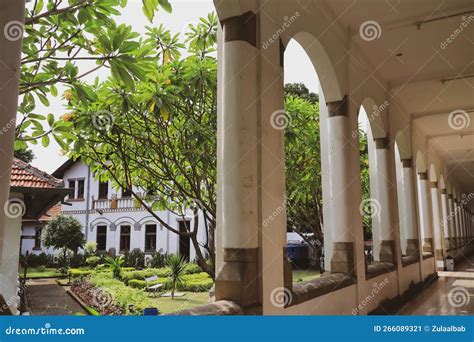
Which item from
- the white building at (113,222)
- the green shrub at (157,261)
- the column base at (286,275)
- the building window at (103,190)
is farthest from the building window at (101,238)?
the column base at (286,275)

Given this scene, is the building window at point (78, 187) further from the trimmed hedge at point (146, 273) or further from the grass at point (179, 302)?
the grass at point (179, 302)

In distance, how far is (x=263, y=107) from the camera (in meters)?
3.49

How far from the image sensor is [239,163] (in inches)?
128

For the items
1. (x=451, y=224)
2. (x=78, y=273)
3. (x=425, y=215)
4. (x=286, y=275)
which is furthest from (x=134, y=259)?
(x=286, y=275)

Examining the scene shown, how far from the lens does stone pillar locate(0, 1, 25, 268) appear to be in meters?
1.64

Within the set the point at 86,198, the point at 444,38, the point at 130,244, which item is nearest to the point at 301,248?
the point at 130,244

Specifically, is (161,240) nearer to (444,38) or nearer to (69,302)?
(69,302)

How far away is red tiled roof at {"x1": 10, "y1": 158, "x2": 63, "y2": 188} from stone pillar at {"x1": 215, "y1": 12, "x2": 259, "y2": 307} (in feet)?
12.3

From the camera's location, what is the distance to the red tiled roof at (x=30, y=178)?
5.98 m

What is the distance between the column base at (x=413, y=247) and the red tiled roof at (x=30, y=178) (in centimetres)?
715

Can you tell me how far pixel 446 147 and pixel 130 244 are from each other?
50.9ft

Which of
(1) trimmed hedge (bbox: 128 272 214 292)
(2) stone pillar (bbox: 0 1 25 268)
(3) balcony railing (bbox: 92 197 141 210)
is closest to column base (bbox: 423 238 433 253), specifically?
(1) trimmed hedge (bbox: 128 272 214 292)

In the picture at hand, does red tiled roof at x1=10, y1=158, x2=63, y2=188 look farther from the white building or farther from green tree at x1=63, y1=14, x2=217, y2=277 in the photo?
the white building

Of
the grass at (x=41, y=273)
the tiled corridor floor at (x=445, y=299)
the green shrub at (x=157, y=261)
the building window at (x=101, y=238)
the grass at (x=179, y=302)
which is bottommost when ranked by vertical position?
the grass at (x=41, y=273)
